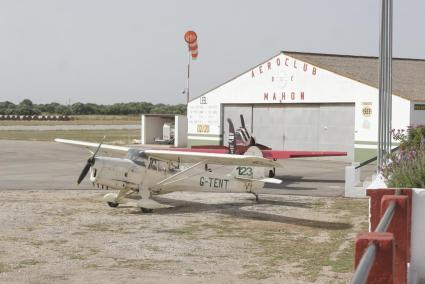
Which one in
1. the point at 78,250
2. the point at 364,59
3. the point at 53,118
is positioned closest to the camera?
the point at 78,250

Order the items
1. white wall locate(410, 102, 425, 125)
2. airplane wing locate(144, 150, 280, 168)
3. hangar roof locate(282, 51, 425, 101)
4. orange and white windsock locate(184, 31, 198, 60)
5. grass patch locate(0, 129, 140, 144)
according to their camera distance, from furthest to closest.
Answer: grass patch locate(0, 129, 140, 144), orange and white windsock locate(184, 31, 198, 60), hangar roof locate(282, 51, 425, 101), white wall locate(410, 102, 425, 125), airplane wing locate(144, 150, 280, 168)

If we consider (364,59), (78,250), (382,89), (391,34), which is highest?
(364,59)

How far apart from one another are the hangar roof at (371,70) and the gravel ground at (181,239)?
13.3 meters

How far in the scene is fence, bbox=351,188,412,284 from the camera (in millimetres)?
2955

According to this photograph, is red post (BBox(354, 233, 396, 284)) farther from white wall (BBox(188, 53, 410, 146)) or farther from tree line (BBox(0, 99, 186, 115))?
tree line (BBox(0, 99, 186, 115))

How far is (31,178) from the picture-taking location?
23078mm

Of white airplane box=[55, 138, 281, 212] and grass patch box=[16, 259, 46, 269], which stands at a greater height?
white airplane box=[55, 138, 281, 212]

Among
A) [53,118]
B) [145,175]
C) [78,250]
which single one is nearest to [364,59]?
[145,175]

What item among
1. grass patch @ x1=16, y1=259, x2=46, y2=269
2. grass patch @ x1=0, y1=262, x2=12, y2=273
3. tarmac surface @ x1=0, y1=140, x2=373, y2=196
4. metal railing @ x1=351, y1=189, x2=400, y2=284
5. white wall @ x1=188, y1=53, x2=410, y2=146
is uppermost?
white wall @ x1=188, y1=53, x2=410, y2=146

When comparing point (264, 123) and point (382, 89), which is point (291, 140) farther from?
point (382, 89)

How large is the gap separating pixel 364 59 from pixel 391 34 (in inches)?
1123

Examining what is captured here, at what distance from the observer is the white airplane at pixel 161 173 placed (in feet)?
49.6

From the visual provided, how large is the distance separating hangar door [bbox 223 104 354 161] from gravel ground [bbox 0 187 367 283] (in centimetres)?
1286

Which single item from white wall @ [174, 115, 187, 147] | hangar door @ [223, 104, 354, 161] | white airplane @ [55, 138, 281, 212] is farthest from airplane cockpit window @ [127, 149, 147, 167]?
white wall @ [174, 115, 187, 147]
